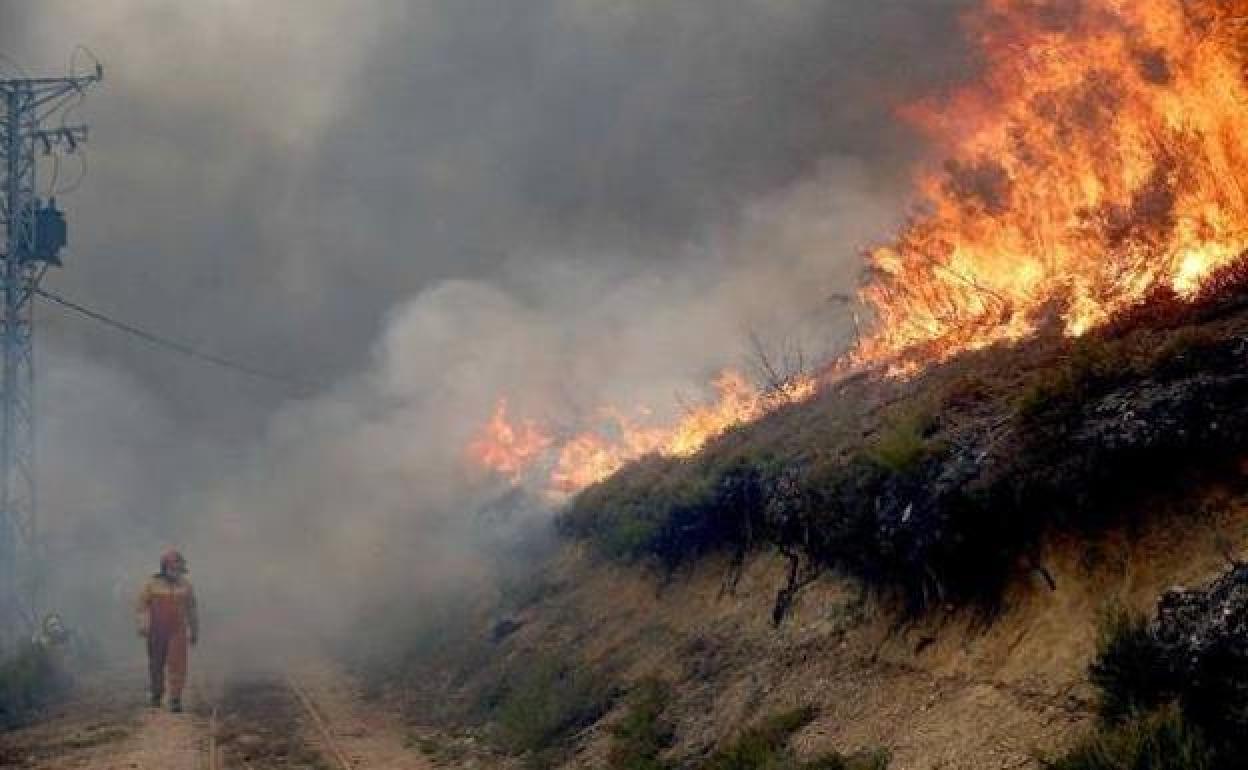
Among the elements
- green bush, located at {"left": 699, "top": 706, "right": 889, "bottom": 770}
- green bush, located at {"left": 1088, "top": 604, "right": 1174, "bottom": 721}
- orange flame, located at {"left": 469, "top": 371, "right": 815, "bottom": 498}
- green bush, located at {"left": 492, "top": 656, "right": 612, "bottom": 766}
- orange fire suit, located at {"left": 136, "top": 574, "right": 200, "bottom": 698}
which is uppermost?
orange flame, located at {"left": 469, "top": 371, "right": 815, "bottom": 498}

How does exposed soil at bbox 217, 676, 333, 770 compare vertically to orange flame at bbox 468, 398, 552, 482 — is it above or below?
below

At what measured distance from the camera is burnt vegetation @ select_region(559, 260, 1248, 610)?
336 inches

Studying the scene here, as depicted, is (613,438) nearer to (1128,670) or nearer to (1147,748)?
(1128,670)

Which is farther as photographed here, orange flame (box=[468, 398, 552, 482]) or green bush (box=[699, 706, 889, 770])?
orange flame (box=[468, 398, 552, 482])

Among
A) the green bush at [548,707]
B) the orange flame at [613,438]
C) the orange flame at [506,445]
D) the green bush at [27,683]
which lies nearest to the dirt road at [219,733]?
the green bush at [27,683]

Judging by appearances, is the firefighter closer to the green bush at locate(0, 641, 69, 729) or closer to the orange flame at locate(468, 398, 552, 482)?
the green bush at locate(0, 641, 69, 729)

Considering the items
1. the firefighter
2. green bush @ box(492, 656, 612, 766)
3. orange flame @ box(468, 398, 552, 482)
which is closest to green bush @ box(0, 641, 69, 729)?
the firefighter

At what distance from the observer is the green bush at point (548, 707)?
14742 mm

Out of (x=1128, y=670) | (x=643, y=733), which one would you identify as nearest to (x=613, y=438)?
(x=643, y=733)

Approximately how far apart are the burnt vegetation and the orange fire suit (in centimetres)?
1122

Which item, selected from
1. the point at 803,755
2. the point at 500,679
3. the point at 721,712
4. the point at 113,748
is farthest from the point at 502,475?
the point at 803,755

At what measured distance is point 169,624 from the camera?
18891 millimetres

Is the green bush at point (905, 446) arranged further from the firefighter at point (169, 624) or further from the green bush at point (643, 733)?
the firefighter at point (169, 624)

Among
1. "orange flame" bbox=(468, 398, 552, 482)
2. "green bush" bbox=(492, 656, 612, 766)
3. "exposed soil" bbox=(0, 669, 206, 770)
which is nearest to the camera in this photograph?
"exposed soil" bbox=(0, 669, 206, 770)
